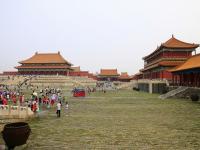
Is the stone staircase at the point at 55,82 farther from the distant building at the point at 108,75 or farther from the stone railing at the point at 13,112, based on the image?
the stone railing at the point at 13,112

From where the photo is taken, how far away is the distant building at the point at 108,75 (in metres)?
115

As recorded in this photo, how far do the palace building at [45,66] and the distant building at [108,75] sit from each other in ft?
66.4

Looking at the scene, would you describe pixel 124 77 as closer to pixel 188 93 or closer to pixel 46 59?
pixel 46 59

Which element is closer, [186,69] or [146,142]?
[146,142]

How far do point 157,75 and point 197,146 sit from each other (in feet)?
170

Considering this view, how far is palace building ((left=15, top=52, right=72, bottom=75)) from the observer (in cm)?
9438

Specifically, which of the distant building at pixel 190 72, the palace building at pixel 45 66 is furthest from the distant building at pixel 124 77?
the distant building at pixel 190 72

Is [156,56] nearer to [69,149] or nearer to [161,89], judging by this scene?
[161,89]

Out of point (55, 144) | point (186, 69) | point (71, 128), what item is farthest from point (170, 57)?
point (55, 144)

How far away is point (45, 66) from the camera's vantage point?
95875 mm

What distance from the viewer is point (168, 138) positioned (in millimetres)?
14617

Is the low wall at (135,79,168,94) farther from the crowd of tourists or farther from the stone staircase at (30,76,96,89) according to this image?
the crowd of tourists

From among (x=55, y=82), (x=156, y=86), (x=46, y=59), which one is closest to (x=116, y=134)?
(x=156, y=86)

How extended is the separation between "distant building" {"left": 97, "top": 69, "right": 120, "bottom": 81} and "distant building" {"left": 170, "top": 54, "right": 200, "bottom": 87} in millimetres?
57673
